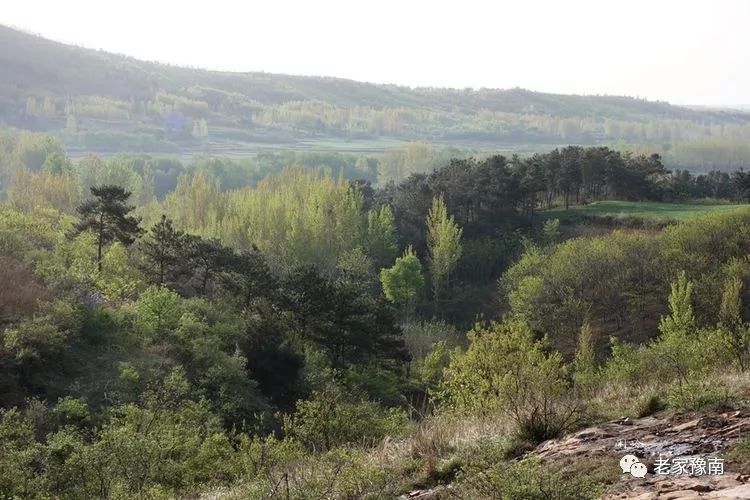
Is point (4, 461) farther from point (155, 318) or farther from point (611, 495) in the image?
point (155, 318)

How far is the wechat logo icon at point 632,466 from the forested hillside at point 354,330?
0.12 meters

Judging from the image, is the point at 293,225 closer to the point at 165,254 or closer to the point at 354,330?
the point at 165,254

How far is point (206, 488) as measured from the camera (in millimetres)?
9125

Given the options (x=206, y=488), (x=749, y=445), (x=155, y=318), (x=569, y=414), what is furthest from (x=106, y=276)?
(x=749, y=445)

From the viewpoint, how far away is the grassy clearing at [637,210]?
5344 cm

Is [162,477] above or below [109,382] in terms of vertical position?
above

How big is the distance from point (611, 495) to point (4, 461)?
9.89 m

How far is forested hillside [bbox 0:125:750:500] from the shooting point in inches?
300

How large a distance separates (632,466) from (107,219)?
31687mm

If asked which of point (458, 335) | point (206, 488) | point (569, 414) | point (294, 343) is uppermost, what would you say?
point (569, 414)

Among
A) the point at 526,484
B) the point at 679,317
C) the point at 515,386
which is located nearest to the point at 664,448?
the point at 526,484

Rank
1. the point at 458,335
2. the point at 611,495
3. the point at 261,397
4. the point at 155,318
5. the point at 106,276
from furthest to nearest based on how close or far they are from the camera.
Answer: the point at 458,335
the point at 106,276
the point at 155,318
the point at 261,397
the point at 611,495

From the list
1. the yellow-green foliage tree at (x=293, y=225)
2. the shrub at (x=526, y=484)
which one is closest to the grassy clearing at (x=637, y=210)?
the yellow-green foliage tree at (x=293, y=225)

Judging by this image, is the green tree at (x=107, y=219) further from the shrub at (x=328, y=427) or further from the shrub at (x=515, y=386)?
the shrub at (x=328, y=427)
